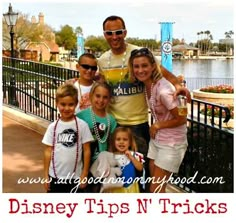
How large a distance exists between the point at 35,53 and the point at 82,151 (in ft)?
9.72

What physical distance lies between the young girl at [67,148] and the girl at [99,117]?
0.16ft

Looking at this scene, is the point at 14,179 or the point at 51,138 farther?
the point at 14,179

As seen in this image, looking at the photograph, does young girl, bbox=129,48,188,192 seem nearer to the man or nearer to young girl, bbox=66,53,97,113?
the man

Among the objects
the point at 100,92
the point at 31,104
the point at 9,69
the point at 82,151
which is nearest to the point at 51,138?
the point at 82,151

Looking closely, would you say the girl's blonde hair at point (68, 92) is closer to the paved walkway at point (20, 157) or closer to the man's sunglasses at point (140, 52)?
the man's sunglasses at point (140, 52)

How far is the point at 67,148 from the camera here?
9.48ft

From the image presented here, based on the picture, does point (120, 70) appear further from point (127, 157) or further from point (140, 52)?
point (127, 157)

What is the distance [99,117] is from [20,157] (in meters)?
1.38

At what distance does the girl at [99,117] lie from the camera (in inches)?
111

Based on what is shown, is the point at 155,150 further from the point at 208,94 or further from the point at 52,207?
the point at 208,94

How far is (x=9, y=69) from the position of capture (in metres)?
5.79

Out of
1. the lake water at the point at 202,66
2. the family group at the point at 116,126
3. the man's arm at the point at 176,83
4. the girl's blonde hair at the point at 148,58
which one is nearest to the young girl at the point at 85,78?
the family group at the point at 116,126

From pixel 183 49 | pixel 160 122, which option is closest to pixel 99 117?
pixel 160 122

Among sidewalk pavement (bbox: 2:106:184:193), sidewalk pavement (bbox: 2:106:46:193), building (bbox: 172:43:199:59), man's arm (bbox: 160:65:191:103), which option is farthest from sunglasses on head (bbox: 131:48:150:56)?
sidewalk pavement (bbox: 2:106:46:193)
